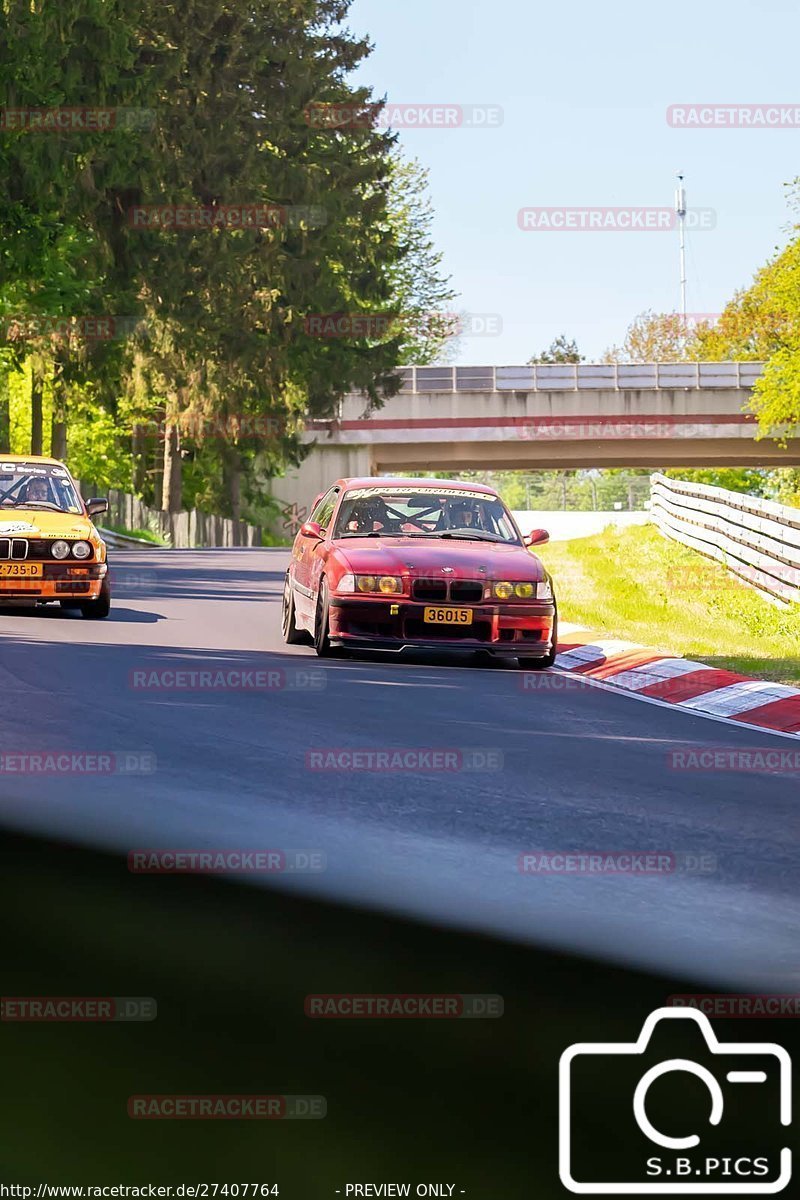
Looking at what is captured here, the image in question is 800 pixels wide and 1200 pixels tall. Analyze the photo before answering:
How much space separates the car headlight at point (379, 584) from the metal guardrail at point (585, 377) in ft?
209

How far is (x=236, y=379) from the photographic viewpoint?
56.9 m

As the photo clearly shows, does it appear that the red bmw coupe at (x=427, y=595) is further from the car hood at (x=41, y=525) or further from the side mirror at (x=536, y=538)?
the car hood at (x=41, y=525)

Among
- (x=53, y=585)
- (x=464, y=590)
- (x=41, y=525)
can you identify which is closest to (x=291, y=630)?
(x=464, y=590)

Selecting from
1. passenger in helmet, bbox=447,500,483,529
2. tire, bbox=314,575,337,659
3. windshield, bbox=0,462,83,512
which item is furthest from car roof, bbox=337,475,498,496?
windshield, bbox=0,462,83,512

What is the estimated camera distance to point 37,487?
821 inches

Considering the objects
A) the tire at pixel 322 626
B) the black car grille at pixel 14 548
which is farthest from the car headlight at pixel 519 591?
the black car grille at pixel 14 548

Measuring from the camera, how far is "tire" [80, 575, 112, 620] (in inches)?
779

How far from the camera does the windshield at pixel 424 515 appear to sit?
1702cm

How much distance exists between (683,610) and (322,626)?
768cm

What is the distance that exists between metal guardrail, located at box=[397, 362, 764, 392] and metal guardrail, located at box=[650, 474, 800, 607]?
3654 centimetres

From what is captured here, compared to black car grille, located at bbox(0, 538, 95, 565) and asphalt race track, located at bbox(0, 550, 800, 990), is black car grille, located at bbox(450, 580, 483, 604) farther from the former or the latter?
black car grille, located at bbox(0, 538, 95, 565)

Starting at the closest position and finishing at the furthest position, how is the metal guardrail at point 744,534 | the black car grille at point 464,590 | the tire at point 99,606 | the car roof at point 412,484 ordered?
1. the black car grille at point 464,590
2. the car roof at point 412,484
3. the tire at point 99,606
4. the metal guardrail at point 744,534

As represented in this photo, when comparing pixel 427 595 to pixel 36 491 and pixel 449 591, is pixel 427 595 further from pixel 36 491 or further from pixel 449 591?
pixel 36 491

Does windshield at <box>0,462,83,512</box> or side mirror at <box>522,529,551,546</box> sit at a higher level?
windshield at <box>0,462,83,512</box>
